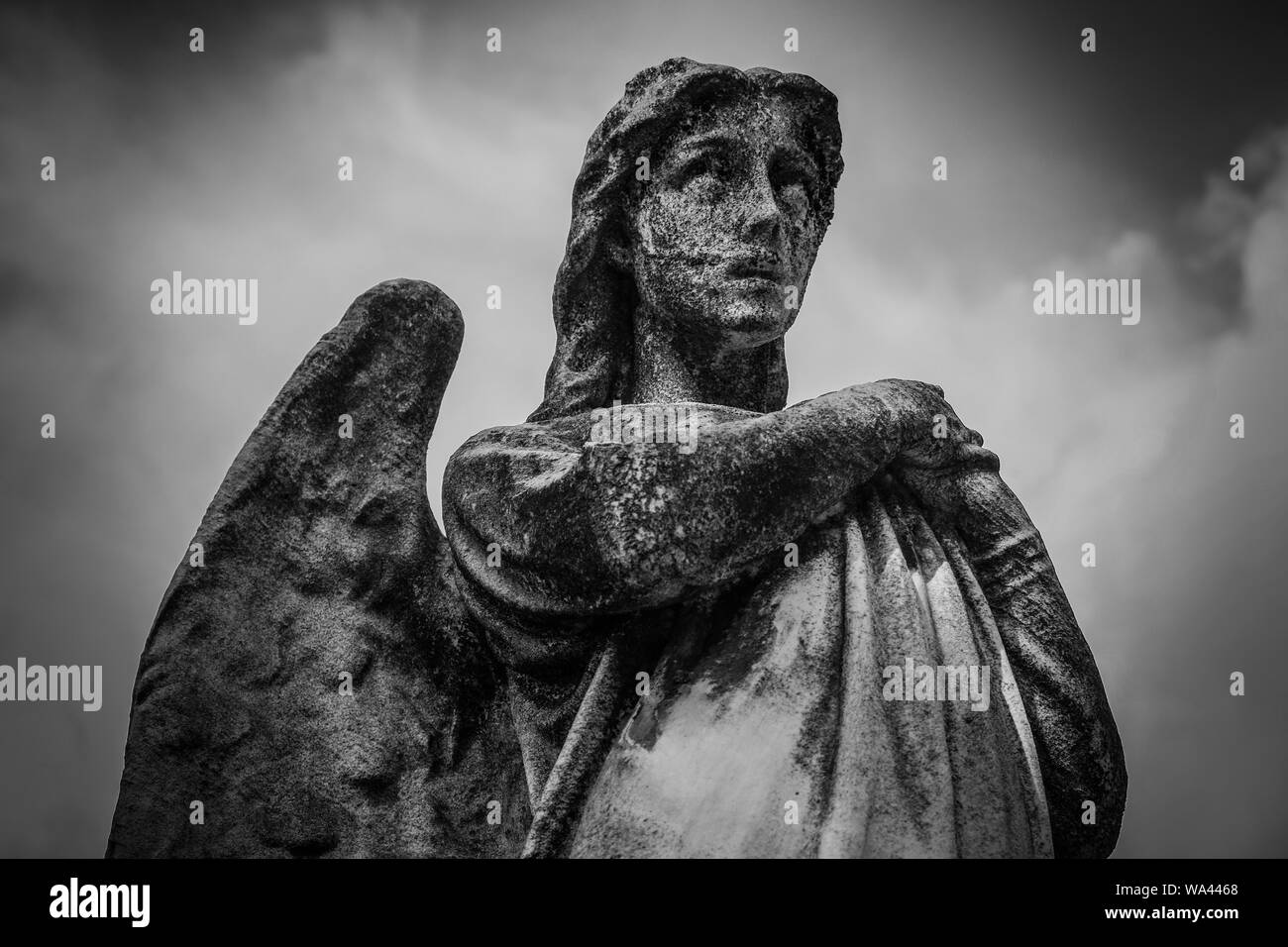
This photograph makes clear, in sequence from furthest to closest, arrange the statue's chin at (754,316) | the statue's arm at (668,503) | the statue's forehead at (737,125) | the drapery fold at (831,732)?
the statue's forehead at (737,125)
the statue's chin at (754,316)
the statue's arm at (668,503)
the drapery fold at (831,732)

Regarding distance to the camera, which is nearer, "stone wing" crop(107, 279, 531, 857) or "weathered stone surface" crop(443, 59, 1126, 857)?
"weathered stone surface" crop(443, 59, 1126, 857)

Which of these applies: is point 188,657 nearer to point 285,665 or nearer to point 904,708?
point 285,665

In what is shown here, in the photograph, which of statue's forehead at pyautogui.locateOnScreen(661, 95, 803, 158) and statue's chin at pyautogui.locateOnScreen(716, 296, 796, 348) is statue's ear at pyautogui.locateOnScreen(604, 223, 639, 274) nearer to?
statue's forehead at pyautogui.locateOnScreen(661, 95, 803, 158)

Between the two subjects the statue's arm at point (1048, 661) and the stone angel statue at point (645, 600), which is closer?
the stone angel statue at point (645, 600)

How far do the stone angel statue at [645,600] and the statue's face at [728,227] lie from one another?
0.05ft

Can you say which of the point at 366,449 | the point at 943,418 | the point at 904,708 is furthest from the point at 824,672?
the point at 366,449

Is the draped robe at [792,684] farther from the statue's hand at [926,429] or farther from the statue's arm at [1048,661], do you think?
the statue's hand at [926,429]

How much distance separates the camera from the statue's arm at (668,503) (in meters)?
3.83

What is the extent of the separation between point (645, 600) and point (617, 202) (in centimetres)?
204

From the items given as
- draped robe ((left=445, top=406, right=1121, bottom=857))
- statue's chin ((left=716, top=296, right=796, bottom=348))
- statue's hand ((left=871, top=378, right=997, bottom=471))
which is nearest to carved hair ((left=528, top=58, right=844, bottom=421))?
statue's chin ((left=716, top=296, right=796, bottom=348))

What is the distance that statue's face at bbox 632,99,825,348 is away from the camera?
4.87m

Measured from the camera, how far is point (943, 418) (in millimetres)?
4543

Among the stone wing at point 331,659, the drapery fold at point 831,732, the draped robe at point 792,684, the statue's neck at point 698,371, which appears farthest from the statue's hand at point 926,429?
the stone wing at point 331,659

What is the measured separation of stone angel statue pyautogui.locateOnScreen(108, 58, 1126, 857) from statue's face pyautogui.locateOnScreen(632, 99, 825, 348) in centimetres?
1
